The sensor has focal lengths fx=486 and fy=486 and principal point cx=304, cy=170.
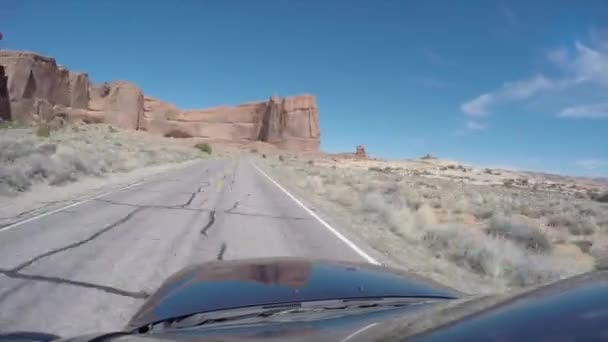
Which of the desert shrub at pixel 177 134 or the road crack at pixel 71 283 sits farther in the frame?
the desert shrub at pixel 177 134

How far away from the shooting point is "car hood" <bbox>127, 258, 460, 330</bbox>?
3.44m

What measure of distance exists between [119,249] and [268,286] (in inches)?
207

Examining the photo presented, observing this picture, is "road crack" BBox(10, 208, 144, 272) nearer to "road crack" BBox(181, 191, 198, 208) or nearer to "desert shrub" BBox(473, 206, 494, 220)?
"road crack" BBox(181, 191, 198, 208)

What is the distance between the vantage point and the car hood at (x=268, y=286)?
344 cm

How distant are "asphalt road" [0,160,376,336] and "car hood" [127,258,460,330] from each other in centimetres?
135

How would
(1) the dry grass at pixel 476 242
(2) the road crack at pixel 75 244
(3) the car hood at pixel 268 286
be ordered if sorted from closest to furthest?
(3) the car hood at pixel 268 286 → (2) the road crack at pixel 75 244 → (1) the dry grass at pixel 476 242

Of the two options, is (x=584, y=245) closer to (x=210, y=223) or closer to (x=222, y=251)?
(x=210, y=223)

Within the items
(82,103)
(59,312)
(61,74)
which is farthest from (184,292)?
(82,103)

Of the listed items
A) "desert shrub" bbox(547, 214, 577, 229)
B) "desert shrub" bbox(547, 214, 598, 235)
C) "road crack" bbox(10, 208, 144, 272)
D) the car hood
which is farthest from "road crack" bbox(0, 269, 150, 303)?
"desert shrub" bbox(547, 214, 577, 229)

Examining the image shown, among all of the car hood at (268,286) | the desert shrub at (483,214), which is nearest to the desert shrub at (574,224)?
the desert shrub at (483,214)

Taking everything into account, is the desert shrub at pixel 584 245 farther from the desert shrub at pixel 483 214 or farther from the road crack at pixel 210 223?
the road crack at pixel 210 223

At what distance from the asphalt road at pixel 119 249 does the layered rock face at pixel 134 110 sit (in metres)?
74.3

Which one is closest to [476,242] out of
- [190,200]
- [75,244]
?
[75,244]

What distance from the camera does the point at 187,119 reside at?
140500 millimetres
